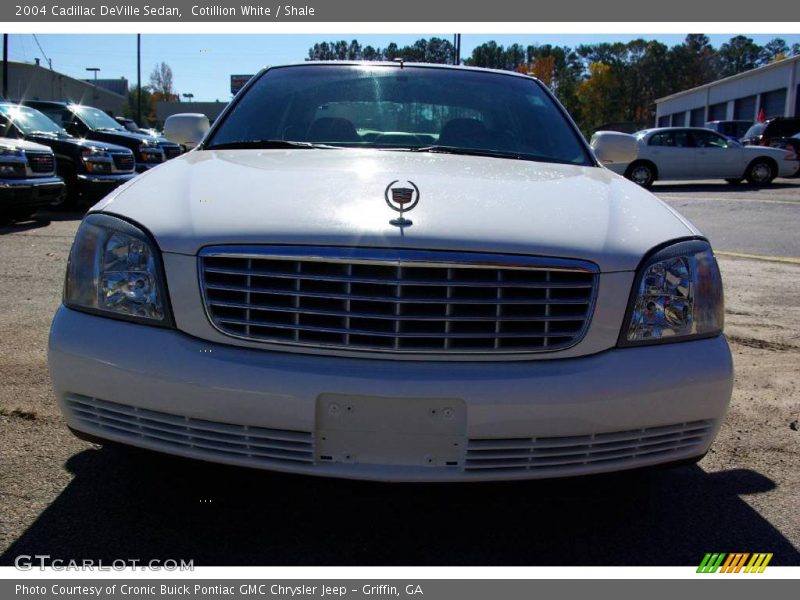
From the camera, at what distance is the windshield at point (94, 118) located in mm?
15569

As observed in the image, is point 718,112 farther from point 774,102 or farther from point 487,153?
point 487,153

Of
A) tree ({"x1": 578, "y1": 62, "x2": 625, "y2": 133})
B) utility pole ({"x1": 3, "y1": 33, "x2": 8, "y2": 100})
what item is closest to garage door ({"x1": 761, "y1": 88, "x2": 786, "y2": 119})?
utility pole ({"x1": 3, "y1": 33, "x2": 8, "y2": 100})

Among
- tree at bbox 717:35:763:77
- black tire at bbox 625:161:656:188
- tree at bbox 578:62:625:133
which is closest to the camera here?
black tire at bbox 625:161:656:188

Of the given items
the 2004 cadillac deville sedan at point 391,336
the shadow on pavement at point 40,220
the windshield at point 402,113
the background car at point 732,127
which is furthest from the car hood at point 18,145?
the background car at point 732,127

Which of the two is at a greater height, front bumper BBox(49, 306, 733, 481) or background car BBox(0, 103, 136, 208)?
background car BBox(0, 103, 136, 208)

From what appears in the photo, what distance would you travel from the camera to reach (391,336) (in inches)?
88.5

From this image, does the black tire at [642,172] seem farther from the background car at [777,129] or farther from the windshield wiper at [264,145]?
the windshield wiper at [264,145]

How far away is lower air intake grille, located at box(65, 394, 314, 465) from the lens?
2.24 m

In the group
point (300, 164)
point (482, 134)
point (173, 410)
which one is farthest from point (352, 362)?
point (482, 134)

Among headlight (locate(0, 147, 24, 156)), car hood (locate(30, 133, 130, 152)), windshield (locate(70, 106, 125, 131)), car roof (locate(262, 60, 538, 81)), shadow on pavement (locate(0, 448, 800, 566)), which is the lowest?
shadow on pavement (locate(0, 448, 800, 566))

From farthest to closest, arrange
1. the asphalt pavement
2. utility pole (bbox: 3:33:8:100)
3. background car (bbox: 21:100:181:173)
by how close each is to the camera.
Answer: utility pole (bbox: 3:33:8:100), background car (bbox: 21:100:181:173), the asphalt pavement

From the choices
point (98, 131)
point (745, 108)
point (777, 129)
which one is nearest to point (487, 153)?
point (98, 131)

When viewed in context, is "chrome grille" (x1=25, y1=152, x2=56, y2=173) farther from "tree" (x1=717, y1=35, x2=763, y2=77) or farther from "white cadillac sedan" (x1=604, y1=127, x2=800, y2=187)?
"tree" (x1=717, y1=35, x2=763, y2=77)

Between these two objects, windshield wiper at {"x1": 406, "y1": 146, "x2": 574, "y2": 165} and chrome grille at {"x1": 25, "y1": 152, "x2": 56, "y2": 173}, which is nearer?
windshield wiper at {"x1": 406, "y1": 146, "x2": 574, "y2": 165}
